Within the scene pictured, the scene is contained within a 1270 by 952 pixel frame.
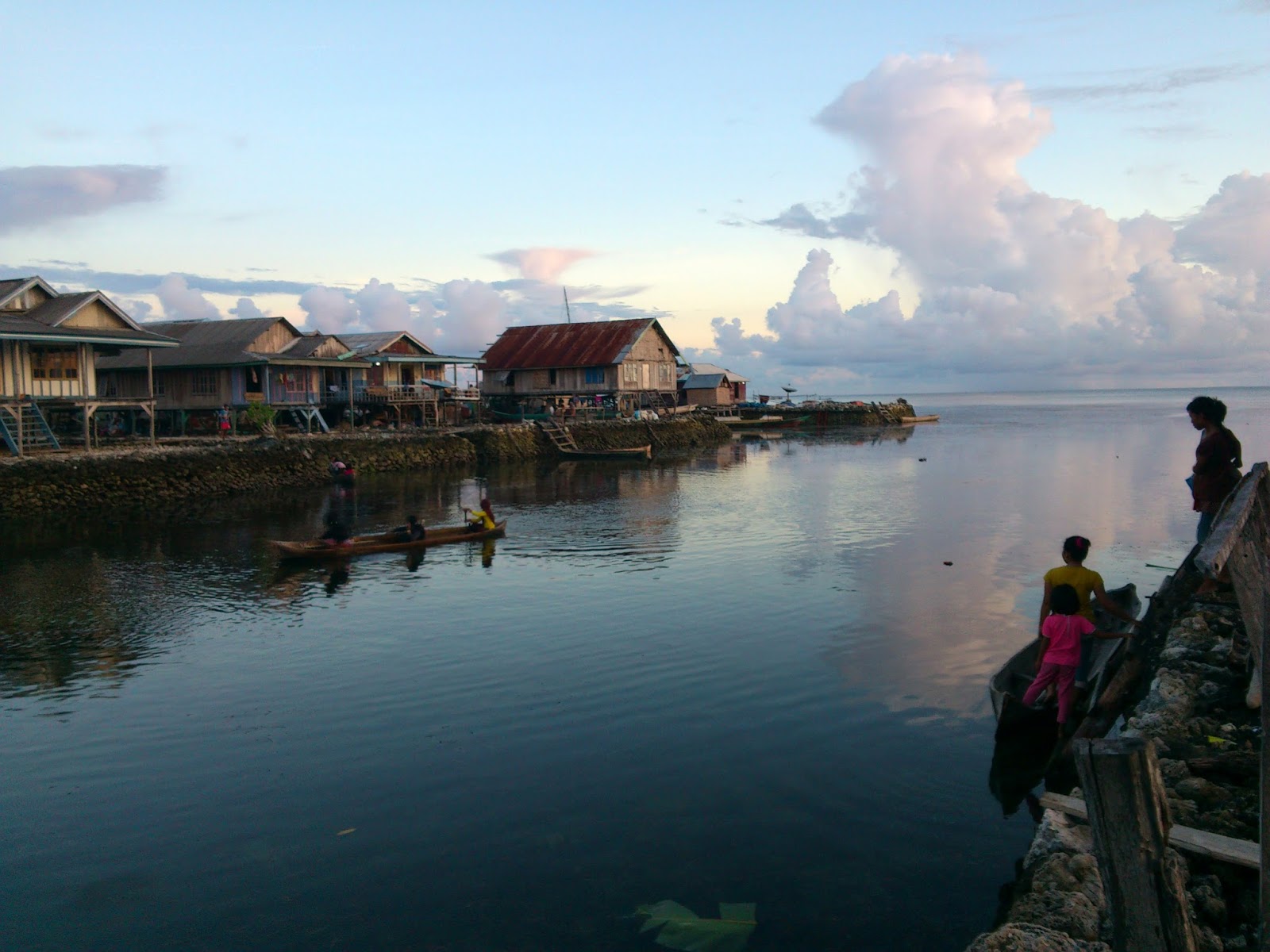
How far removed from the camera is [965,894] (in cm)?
786

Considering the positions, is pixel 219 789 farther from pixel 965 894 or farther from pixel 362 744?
pixel 965 894

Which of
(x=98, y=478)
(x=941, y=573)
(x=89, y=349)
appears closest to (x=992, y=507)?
(x=941, y=573)

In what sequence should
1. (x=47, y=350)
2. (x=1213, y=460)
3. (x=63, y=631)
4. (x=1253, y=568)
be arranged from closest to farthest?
(x=1253, y=568) → (x=1213, y=460) → (x=63, y=631) → (x=47, y=350)

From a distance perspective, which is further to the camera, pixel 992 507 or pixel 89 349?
pixel 89 349

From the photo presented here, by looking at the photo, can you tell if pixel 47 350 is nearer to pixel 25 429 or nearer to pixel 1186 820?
pixel 25 429

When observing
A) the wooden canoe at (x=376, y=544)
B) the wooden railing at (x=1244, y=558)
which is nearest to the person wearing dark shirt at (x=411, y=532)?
the wooden canoe at (x=376, y=544)

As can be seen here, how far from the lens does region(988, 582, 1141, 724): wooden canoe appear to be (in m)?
10.2

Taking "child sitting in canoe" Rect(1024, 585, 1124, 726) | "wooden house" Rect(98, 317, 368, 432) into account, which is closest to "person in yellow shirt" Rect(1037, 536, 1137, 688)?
"child sitting in canoe" Rect(1024, 585, 1124, 726)

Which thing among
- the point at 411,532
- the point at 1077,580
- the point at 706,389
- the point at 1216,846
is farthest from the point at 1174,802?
the point at 706,389

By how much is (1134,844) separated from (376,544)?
21650 millimetres

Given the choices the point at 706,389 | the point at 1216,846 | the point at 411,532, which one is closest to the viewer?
the point at 1216,846

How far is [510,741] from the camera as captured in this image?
36.7ft

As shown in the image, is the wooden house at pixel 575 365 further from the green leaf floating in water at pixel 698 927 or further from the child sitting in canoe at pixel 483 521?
the green leaf floating in water at pixel 698 927

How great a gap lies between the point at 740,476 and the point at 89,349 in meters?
29.2
